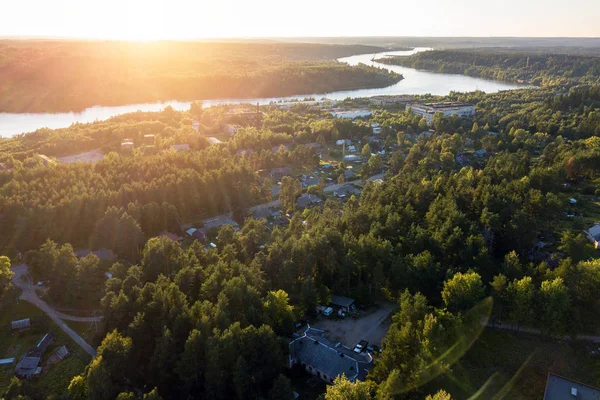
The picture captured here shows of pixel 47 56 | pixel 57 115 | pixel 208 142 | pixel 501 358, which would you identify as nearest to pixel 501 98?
pixel 208 142

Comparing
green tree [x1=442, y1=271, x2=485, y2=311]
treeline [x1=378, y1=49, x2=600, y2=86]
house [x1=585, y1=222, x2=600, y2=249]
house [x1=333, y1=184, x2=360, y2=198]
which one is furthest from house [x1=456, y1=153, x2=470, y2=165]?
treeline [x1=378, y1=49, x2=600, y2=86]

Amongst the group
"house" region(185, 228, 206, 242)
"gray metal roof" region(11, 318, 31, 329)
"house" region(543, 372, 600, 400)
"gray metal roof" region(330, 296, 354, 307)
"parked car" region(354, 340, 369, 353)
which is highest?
"house" region(543, 372, 600, 400)

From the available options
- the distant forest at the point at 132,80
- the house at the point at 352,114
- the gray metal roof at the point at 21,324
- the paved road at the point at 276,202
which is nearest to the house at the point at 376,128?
the house at the point at 352,114

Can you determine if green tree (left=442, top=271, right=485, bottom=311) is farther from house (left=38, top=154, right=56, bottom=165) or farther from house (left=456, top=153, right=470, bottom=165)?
house (left=38, top=154, right=56, bottom=165)

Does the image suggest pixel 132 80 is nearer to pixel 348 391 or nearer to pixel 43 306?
pixel 43 306

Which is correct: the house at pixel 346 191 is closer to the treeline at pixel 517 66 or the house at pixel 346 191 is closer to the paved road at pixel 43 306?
the paved road at pixel 43 306

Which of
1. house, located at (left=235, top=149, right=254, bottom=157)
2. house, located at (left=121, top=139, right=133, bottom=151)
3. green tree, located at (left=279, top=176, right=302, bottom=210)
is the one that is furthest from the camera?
house, located at (left=121, top=139, right=133, bottom=151)
